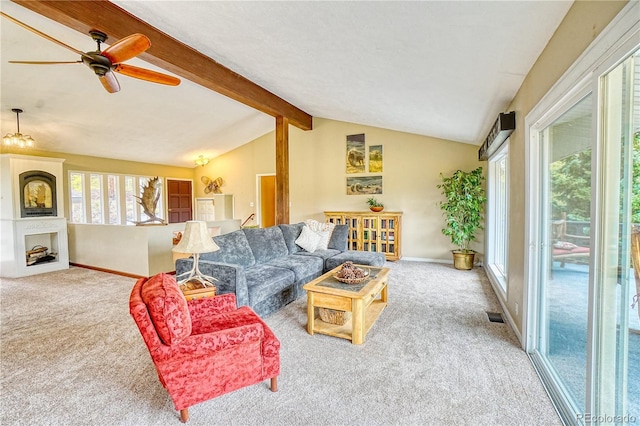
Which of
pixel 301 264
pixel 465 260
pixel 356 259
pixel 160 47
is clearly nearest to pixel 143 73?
pixel 160 47

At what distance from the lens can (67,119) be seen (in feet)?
16.4

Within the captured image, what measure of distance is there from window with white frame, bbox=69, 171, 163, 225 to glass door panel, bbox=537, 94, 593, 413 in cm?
711

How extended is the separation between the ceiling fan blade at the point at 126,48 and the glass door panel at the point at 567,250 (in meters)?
2.85

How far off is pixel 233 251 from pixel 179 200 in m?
5.89

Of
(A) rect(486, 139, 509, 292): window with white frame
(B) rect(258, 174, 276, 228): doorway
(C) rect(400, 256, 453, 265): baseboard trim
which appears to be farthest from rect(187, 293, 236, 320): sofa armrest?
(B) rect(258, 174, 276, 228): doorway

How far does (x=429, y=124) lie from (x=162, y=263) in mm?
5076

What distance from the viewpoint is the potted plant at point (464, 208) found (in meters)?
5.23

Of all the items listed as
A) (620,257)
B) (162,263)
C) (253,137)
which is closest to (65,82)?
(162,263)

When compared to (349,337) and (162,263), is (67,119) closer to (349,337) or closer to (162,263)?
(162,263)

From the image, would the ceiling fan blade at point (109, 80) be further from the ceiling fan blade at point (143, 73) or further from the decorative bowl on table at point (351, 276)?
the decorative bowl on table at point (351, 276)

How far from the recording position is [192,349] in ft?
5.55

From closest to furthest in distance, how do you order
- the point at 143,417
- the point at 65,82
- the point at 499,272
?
the point at 143,417
the point at 65,82
the point at 499,272

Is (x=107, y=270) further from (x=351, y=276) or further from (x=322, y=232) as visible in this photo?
(x=351, y=276)

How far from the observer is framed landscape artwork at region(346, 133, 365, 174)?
6535mm
